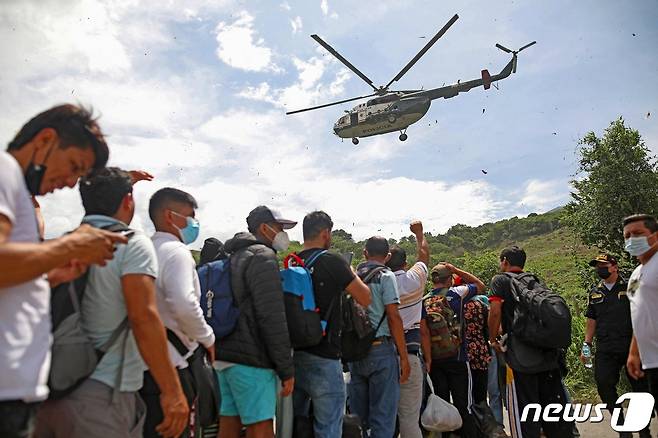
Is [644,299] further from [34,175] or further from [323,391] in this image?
[34,175]

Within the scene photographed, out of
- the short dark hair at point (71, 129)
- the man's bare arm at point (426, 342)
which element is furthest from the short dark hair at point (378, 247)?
the short dark hair at point (71, 129)

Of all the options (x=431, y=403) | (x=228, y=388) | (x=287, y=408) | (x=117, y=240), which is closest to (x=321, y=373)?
(x=287, y=408)

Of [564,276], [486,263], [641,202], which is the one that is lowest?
[564,276]

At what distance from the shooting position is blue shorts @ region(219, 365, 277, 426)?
10.3 feet

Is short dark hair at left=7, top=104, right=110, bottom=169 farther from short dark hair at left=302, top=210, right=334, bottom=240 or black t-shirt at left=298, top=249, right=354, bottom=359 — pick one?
short dark hair at left=302, top=210, right=334, bottom=240

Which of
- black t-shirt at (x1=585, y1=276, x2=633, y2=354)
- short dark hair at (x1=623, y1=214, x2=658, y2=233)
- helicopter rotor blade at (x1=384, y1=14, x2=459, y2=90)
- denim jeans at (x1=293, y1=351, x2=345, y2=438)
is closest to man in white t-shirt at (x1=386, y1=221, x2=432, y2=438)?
denim jeans at (x1=293, y1=351, x2=345, y2=438)

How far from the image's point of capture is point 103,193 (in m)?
2.37

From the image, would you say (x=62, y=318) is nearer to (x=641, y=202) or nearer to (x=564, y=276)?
(x=641, y=202)

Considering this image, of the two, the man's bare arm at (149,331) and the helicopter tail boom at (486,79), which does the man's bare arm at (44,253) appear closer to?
the man's bare arm at (149,331)

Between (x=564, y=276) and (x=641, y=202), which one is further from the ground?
(x=641, y=202)

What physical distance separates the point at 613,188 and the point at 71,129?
62.0ft

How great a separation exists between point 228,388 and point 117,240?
6.06ft

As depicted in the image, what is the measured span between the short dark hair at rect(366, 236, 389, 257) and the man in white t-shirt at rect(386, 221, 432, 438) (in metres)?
0.36

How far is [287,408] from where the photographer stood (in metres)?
3.55
